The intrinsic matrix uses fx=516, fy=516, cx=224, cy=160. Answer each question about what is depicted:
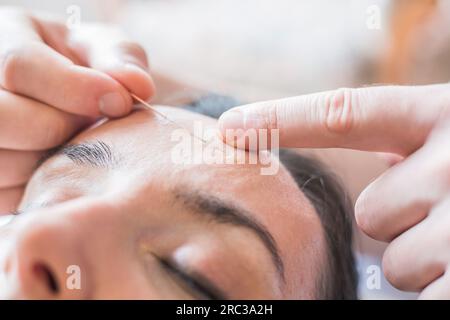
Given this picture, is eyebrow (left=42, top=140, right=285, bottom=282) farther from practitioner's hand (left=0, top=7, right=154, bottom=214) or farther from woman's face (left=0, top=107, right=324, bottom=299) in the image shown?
practitioner's hand (left=0, top=7, right=154, bottom=214)

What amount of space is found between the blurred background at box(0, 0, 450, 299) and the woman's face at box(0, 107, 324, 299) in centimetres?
117

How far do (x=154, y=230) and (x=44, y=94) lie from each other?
34 centimetres

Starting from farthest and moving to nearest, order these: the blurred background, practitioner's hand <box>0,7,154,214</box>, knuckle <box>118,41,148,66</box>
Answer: the blurred background, knuckle <box>118,41,148,66</box>, practitioner's hand <box>0,7,154,214</box>

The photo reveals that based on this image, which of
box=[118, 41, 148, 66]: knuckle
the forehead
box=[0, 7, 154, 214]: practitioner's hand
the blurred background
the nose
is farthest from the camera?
the blurred background

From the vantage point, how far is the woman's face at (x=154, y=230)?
627 mm

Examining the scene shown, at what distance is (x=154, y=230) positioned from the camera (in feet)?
2.28

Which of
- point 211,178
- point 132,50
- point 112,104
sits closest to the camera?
point 211,178

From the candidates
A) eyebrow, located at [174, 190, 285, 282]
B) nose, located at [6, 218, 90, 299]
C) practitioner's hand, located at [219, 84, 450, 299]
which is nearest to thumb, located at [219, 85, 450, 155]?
practitioner's hand, located at [219, 84, 450, 299]

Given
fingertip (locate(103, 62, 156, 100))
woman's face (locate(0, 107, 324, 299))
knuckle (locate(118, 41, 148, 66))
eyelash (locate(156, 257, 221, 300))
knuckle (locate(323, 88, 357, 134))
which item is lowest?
eyelash (locate(156, 257, 221, 300))

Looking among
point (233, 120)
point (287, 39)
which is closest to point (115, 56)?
point (233, 120)

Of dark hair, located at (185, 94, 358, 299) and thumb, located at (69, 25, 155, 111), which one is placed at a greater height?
thumb, located at (69, 25, 155, 111)

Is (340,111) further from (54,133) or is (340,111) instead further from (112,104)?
(54,133)

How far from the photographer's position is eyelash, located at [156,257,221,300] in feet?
2.25

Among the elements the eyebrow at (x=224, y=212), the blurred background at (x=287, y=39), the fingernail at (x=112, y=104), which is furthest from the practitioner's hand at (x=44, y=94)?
the blurred background at (x=287, y=39)
